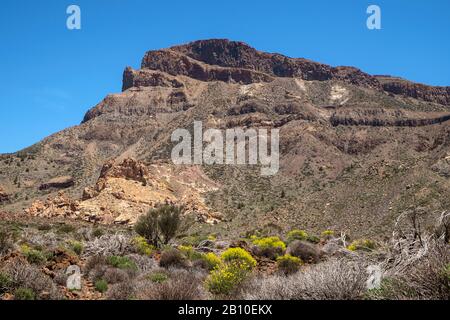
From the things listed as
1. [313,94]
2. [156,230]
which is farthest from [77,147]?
[156,230]

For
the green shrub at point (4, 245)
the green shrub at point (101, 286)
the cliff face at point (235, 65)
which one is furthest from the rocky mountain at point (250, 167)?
the green shrub at point (4, 245)

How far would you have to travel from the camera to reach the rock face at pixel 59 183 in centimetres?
7281

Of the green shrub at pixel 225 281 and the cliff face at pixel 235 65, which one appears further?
the cliff face at pixel 235 65

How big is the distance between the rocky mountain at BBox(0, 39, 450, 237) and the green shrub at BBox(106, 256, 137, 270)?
8.65m

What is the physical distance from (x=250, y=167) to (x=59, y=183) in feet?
104

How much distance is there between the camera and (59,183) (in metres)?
73.2

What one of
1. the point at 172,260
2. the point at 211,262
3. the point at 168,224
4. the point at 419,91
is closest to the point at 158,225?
the point at 168,224

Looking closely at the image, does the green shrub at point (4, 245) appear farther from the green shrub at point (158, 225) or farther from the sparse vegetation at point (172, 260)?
the green shrub at point (158, 225)

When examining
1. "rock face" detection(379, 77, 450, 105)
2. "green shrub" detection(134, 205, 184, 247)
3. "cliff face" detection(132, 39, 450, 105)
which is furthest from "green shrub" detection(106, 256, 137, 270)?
"rock face" detection(379, 77, 450, 105)

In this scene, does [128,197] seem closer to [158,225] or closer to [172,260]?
[158,225]

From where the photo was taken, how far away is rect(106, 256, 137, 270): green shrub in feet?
45.8

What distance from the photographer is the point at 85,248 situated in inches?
757

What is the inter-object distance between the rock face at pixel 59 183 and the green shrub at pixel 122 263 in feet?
203
